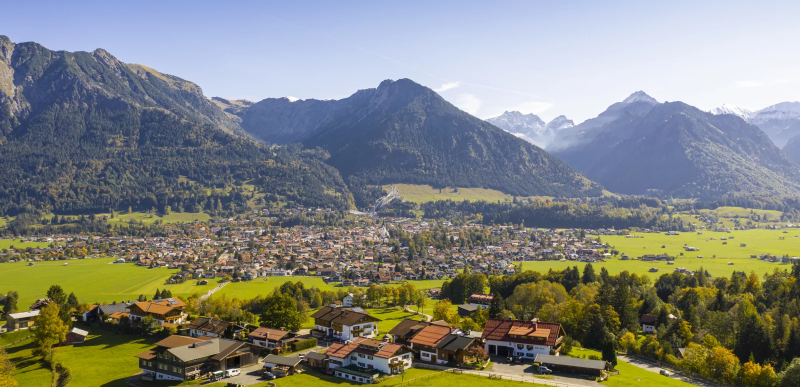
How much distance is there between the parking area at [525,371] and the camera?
5069 cm

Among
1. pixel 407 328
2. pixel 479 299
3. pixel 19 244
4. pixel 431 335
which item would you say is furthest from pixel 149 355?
pixel 19 244

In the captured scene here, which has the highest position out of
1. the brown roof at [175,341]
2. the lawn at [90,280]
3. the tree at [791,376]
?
the tree at [791,376]

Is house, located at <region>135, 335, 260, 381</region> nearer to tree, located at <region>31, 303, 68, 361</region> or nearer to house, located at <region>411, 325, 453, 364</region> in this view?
tree, located at <region>31, 303, 68, 361</region>

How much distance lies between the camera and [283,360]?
187 feet

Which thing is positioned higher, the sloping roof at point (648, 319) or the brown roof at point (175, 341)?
the sloping roof at point (648, 319)

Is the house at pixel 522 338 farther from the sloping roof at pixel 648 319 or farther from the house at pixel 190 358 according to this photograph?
the house at pixel 190 358

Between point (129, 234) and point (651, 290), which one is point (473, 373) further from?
point (129, 234)

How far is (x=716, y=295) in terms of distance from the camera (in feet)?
251

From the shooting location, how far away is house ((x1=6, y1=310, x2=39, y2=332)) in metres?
72.5

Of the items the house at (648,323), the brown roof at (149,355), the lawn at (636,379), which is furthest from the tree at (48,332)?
the house at (648,323)

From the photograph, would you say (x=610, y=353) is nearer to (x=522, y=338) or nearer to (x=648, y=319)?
(x=522, y=338)

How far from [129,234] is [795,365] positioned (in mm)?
199025

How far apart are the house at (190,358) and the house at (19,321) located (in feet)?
91.6

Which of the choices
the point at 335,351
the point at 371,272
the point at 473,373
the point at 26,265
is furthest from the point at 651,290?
the point at 26,265
